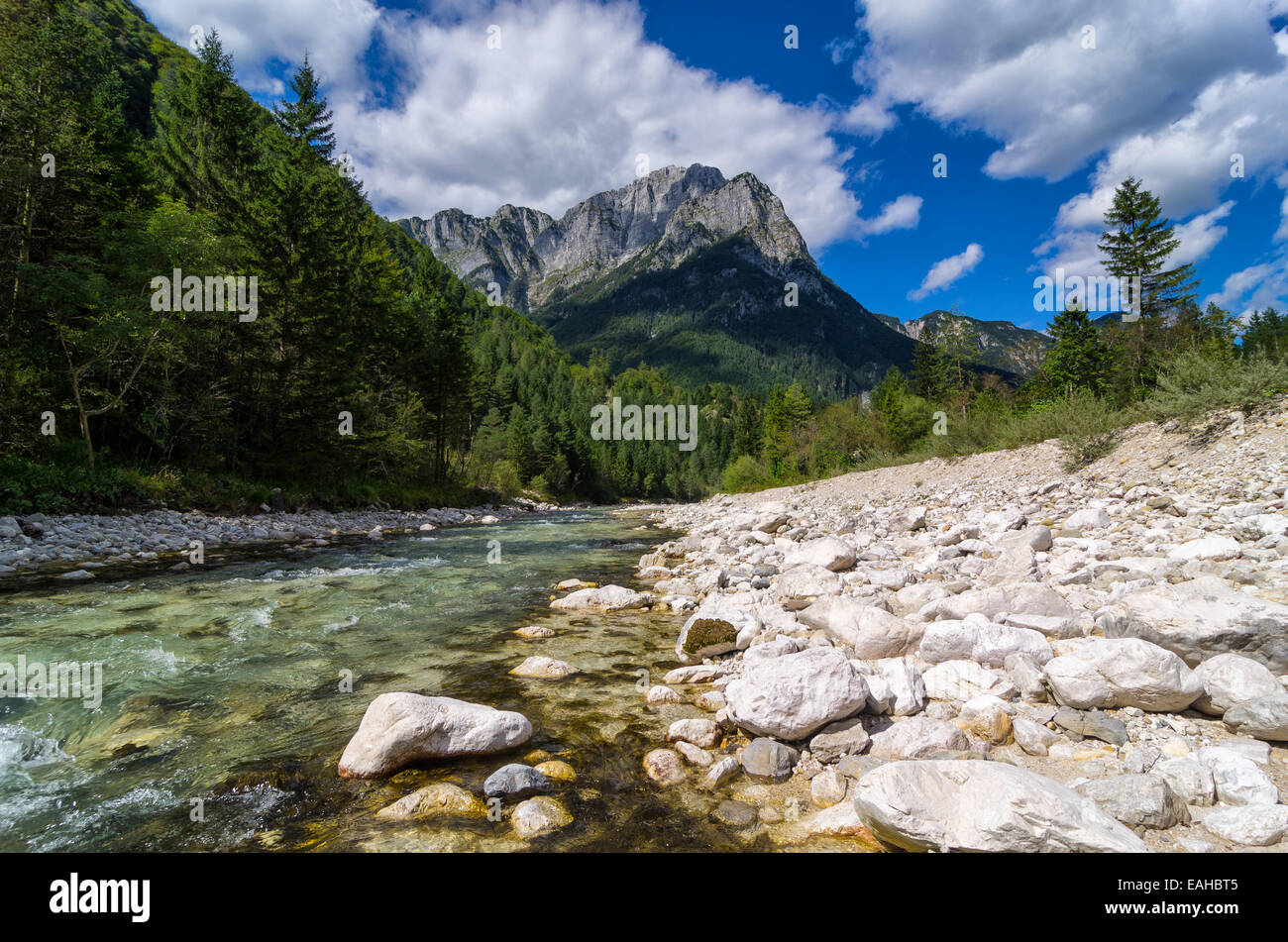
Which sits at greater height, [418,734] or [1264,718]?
[1264,718]

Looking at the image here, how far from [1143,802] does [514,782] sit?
3570 mm

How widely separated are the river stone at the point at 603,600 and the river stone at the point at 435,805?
5.41 m

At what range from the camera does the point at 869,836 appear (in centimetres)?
286

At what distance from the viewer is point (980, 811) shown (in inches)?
97.1

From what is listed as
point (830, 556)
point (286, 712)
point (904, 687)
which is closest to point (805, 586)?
point (830, 556)

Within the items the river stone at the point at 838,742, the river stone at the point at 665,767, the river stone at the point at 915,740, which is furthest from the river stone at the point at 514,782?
the river stone at the point at 915,740

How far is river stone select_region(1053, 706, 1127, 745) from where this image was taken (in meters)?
3.41

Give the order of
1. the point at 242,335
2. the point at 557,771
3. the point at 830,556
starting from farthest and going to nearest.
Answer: the point at 242,335
the point at 830,556
the point at 557,771

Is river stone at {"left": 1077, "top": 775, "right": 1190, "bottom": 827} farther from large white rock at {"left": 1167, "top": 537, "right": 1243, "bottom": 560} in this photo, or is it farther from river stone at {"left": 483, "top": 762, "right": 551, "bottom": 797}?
large white rock at {"left": 1167, "top": 537, "right": 1243, "bottom": 560}

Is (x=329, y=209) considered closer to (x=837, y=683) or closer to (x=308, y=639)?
(x=308, y=639)

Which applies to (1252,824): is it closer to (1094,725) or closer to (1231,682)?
(1094,725)

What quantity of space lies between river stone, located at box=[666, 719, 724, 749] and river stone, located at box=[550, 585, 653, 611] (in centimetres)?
456

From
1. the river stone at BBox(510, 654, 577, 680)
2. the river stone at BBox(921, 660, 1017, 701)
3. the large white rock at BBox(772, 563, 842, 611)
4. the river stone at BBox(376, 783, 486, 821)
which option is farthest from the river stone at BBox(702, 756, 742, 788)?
the large white rock at BBox(772, 563, 842, 611)

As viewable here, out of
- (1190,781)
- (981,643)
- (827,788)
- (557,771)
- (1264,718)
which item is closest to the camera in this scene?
(1190,781)
